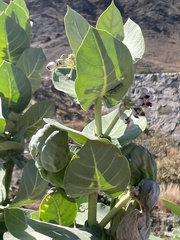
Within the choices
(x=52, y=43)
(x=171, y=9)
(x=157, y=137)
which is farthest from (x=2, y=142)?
(x=171, y=9)

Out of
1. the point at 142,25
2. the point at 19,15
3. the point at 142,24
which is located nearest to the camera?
the point at 19,15

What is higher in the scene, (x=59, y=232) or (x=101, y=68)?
(x=101, y=68)

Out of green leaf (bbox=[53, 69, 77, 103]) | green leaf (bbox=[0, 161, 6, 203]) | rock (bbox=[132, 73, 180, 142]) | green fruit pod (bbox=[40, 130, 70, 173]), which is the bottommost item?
rock (bbox=[132, 73, 180, 142])

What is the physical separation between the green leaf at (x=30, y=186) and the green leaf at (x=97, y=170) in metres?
0.13

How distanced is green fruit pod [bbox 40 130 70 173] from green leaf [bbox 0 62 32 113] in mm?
228

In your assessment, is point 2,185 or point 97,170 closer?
point 97,170

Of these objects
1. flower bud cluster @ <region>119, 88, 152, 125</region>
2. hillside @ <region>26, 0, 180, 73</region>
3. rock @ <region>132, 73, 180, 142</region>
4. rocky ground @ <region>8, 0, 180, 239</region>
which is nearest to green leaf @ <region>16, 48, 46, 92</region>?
flower bud cluster @ <region>119, 88, 152, 125</region>

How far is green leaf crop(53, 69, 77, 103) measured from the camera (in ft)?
2.09

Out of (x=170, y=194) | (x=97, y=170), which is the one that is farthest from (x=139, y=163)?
(x=170, y=194)

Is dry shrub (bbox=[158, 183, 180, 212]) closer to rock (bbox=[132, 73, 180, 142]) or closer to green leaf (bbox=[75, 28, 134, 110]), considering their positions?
rock (bbox=[132, 73, 180, 142])

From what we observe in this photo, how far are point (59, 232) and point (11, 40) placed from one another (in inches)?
15.5

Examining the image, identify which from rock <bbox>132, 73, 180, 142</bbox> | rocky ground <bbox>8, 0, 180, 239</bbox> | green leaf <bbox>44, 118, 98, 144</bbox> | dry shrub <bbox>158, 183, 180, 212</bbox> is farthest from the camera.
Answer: rocky ground <bbox>8, 0, 180, 239</bbox>

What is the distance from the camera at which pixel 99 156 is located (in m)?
0.52

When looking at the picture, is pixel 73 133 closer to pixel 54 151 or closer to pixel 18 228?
pixel 54 151
